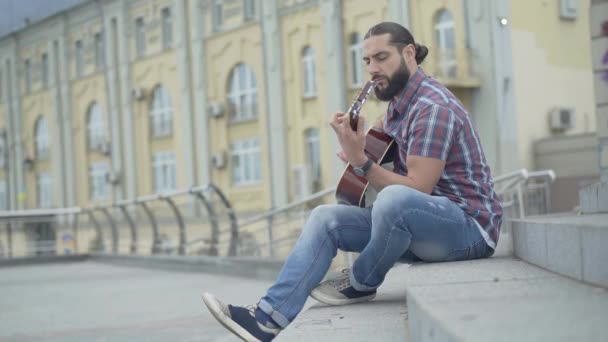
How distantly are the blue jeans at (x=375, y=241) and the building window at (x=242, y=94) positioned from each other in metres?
21.9

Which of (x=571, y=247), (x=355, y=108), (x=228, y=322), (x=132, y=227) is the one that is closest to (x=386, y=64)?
(x=355, y=108)

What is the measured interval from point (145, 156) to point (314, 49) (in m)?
9.34

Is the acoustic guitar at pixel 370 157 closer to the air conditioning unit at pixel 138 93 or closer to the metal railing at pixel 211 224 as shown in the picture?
the metal railing at pixel 211 224

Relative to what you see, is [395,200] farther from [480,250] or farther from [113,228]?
[113,228]

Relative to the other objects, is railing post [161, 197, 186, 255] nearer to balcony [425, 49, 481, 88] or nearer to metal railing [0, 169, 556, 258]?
metal railing [0, 169, 556, 258]

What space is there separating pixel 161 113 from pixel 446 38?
485 inches

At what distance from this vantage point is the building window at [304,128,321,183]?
23.7 metres

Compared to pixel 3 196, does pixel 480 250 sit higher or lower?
higher

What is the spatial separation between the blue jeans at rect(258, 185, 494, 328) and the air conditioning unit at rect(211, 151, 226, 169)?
22.9m

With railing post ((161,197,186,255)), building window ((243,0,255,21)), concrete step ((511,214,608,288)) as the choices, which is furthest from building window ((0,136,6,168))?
concrete step ((511,214,608,288))

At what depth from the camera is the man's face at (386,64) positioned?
156 inches

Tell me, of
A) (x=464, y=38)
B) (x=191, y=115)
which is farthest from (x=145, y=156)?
(x=464, y=38)

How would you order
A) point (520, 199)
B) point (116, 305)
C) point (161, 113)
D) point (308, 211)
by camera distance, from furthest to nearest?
1. point (161, 113)
2. point (308, 211)
3. point (520, 199)
4. point (116, 305)

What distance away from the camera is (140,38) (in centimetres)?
3039
